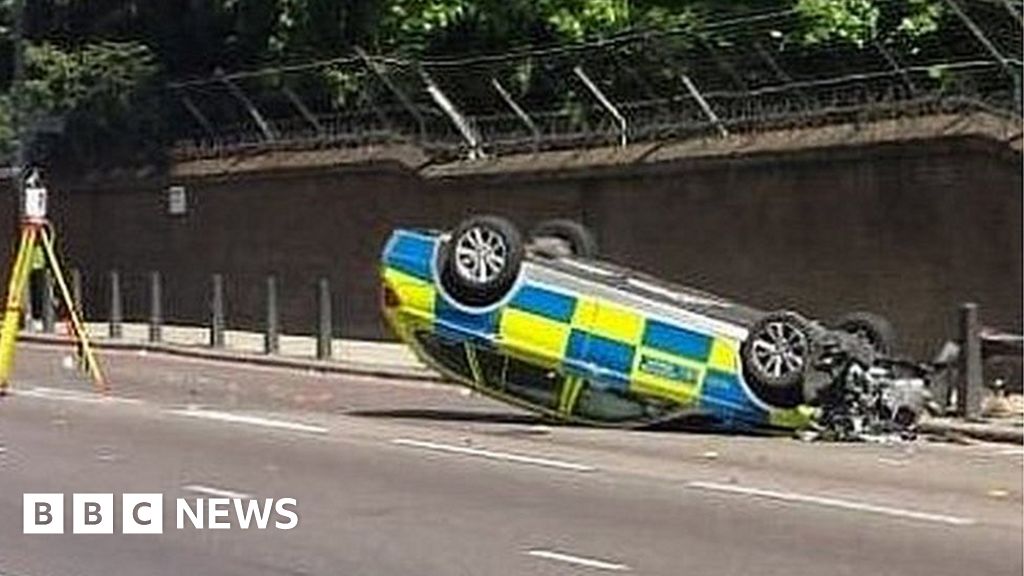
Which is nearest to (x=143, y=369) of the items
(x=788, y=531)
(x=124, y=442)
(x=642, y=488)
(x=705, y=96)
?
(x=705, y=96)

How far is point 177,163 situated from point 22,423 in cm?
1745

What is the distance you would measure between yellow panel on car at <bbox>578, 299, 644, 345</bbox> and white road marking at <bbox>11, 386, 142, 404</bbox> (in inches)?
212

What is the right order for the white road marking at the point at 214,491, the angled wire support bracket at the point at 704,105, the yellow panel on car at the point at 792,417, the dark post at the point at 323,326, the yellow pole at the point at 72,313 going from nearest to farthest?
the white road marking at the point at 214,491
the yellow panel on car at the point at 792,417
the yellow pole at the point at 72,313
the angled wire support bracket at the point at 704,105
the dark post at the point at 323,326

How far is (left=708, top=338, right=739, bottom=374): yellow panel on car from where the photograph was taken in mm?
16344

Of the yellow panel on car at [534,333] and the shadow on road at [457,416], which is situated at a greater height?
the yellow panel on car at [534,333]

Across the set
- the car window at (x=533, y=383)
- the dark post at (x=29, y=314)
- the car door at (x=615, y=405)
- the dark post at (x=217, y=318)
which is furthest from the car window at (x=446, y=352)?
the dark post at (x=29, y=314)

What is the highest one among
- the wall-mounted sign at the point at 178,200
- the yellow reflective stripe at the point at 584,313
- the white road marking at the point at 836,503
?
the wall-mounted sign at the point at 178,200

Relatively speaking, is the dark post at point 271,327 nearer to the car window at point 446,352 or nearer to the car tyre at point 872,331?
the car window at point 446,352

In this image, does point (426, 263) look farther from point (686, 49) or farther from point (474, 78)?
point (474, 78)

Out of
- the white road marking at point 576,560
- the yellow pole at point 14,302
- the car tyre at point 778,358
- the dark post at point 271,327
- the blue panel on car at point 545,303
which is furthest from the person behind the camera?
the dark post at point 271,327

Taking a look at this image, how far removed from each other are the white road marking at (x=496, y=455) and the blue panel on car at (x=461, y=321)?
133cm

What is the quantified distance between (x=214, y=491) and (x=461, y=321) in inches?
203

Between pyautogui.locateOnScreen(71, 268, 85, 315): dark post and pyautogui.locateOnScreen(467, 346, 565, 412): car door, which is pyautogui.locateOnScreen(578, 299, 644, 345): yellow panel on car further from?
pyautogui.locateOnScreen(71, 268, 85, 315): dark post

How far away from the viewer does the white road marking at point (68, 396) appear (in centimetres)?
2014
